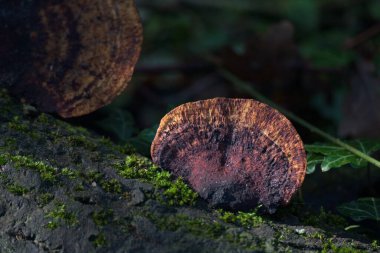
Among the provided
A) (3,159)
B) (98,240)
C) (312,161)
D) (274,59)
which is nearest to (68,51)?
(3,159)

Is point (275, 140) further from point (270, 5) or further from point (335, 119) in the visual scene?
point (270, 5)

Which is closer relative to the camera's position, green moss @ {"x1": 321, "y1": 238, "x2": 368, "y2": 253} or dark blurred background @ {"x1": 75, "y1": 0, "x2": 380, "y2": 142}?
green moss @ {"x1": 321, "y1": 238, "x2": 368, "y2": 253}

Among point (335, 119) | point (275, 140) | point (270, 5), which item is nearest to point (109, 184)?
point (275, 140)

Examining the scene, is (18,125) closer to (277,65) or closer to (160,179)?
(160,179)

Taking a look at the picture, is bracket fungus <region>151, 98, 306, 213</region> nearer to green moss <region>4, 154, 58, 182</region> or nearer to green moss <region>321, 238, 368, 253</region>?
green moss <region>321, 238, 368, 253</region>

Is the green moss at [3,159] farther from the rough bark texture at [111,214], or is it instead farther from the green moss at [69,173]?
the green moss at [69,173]

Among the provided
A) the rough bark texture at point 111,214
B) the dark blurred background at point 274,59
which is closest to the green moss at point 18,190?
the rough bark texture at point 111,214

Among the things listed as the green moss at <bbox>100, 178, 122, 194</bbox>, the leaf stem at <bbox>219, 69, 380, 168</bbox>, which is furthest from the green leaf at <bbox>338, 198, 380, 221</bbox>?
the green moss at <bbox>100, 178, 122, 194</bbox>
